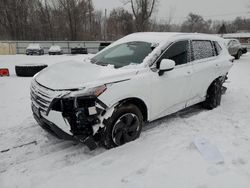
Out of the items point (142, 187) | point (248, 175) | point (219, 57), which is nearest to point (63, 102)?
point (142, 187)

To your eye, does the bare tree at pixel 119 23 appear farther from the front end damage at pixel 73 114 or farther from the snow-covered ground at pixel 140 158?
the front end damage at pixel 73 114

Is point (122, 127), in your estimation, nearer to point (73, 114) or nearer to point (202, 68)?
point (73, 114)

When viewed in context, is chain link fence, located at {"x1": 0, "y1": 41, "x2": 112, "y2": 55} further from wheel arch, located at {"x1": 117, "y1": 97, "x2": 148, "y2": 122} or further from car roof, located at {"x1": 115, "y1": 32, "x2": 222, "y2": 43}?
wheel arch, located at {"x1": 117, "y1": 97, "x2": 148, "y2": 122}

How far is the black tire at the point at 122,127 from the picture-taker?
3.55 meters

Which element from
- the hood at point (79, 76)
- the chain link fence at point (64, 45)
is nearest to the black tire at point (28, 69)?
the hood at point (79, 76)

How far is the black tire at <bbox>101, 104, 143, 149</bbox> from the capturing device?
11.6ft

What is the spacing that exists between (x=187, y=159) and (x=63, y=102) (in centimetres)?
193

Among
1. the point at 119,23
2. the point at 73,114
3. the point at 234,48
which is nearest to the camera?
the point at 73,114

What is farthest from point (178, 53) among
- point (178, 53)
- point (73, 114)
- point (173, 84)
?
point (73, 114)

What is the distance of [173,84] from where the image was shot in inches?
172

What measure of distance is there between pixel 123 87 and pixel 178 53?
165cm

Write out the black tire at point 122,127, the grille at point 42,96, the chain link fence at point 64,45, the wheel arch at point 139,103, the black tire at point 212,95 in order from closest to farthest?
the grille at point 42,96 < the black tire at point 122,127 < the wheel arch at point 139,103 < the black tire at point 212,95 < the chain link fence at point 64,45

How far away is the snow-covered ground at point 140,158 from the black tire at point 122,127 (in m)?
0.13

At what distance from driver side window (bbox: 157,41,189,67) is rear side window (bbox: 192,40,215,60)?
12.0 inches
